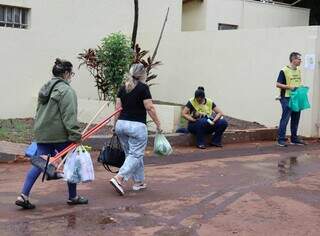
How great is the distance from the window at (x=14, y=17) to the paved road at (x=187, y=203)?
18.3 ft

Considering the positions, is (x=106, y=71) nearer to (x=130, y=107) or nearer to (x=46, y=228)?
(x=130, y=107)

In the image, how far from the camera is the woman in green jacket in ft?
21.8

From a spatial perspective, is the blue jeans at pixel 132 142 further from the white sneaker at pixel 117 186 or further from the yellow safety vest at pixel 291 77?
the yellow safety vest at pixel 291 77

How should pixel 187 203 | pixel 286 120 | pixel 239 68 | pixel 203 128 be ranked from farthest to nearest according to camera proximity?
pixel 239 68, pixel 286 120, pixel 203 128, pixel 187 203

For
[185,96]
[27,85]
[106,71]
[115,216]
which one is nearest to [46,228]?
[115,216]

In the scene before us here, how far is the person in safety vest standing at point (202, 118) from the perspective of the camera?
38.3ft

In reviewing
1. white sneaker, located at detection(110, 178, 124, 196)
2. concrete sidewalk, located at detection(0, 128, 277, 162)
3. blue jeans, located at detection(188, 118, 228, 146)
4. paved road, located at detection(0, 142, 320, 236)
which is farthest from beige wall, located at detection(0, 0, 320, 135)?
white sneaker, located at detection(110, 178, 124, 196)

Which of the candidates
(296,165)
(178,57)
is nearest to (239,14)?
(178,57)

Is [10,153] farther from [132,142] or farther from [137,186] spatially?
[132,142]

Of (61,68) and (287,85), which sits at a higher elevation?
(61,68)

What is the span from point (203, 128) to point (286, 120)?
1.81 meters

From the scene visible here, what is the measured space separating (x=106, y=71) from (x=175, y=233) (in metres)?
7.59

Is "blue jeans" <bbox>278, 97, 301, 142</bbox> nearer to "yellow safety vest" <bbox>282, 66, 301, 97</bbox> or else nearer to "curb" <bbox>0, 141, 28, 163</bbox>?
"yellow safety vest" <bbox>282, 66, 301, 97</bbox>

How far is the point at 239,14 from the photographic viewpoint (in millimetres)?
20516
